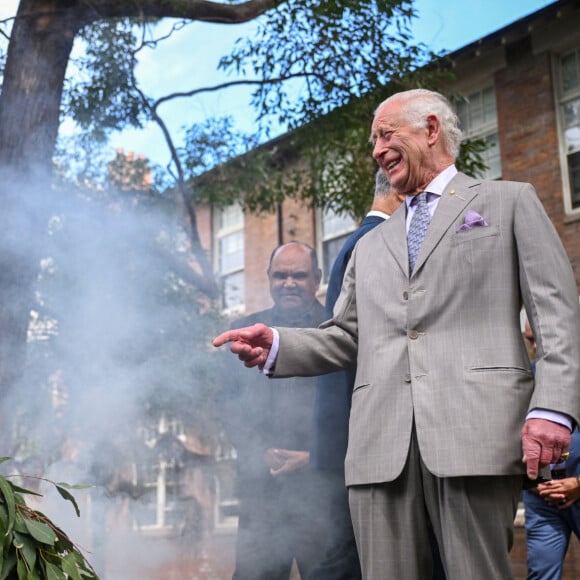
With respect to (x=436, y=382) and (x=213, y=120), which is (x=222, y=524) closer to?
(x=213, y=120)

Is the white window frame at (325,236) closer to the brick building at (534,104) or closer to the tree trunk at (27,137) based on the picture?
the brick building at (534,104)

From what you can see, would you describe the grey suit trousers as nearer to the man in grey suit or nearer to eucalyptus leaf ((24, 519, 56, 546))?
the man in grey suit

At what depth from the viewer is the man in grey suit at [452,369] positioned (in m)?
1.92

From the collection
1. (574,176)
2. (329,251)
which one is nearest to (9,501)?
(574,176)

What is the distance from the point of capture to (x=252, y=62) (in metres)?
7.20

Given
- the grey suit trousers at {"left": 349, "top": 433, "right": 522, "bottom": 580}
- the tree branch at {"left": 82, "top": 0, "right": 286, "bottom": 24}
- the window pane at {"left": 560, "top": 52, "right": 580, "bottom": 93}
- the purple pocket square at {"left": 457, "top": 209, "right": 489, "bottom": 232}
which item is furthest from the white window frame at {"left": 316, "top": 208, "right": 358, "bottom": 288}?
the grey suit trousers at {"left": 349, "top": 433, "right": 522, "bottom": 580}

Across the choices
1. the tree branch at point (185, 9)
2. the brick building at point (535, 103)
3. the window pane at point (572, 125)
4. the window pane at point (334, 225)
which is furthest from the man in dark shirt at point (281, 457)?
the window pane at point (334, 225)

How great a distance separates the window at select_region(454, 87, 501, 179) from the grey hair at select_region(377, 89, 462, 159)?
7.71m

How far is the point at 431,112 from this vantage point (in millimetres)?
2373

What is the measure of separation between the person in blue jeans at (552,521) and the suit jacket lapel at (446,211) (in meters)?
2.20

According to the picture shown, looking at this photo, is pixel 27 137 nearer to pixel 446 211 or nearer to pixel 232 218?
pixel 446 211

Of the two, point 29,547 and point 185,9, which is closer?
point 29,547

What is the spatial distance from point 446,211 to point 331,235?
10.2 m

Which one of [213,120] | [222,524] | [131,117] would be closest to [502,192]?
[131,117]
